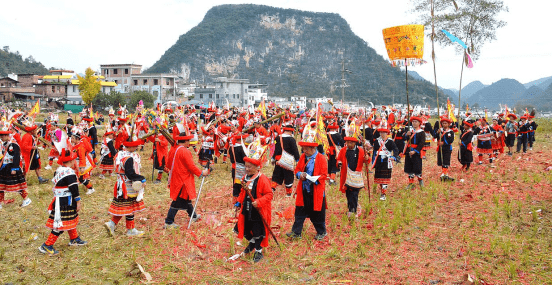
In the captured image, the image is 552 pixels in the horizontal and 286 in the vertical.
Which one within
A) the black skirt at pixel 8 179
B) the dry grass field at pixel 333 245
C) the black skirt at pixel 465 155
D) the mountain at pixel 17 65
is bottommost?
the dry grass field at pixel 333 245

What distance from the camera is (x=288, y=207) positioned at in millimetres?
8711

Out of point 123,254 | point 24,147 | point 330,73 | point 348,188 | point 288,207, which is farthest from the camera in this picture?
point 330,73

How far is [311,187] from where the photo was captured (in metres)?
6.49

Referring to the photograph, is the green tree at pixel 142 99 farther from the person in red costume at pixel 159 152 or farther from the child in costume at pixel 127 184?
the child in costume at pixel 127 184

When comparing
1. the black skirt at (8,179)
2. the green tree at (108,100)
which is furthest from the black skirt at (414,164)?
the green tree at (108,100)

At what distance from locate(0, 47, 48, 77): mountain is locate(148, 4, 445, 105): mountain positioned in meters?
32.7

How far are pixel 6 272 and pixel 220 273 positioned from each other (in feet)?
11.0

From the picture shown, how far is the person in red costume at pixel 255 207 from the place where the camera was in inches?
218

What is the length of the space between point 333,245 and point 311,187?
44.4 inches

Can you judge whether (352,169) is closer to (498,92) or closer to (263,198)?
(263,198)

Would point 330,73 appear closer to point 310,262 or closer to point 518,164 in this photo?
point 518,164

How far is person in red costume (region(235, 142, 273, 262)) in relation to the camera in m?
5.55

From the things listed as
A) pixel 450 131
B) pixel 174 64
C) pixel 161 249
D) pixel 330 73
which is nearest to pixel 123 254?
pixel 161 249

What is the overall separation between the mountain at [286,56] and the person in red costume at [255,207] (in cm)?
10497
